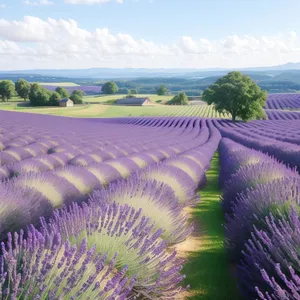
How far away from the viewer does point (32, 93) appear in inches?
2781

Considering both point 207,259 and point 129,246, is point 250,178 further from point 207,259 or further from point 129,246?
point 129,246

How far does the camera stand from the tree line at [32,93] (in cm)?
7062

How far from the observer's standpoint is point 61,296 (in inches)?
67.0

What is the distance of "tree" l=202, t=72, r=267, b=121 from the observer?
3625 centimetres

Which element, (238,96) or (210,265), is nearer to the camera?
(210,265)

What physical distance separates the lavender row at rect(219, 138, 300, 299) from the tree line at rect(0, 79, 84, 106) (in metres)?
70.8

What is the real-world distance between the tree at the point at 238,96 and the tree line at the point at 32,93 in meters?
43.6

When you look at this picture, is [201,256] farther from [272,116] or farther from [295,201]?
[272,116]

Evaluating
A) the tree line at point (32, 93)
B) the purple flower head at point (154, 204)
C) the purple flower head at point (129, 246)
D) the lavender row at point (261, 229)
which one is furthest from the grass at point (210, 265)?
the tree line at point (32, 93)

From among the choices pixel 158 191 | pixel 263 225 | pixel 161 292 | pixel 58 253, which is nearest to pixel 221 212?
pixel 158 191

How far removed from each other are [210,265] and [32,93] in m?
73.1

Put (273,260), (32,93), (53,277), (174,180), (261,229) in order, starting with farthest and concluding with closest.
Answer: (32,93), (174,180), (261,229), (273,260), (53,277)

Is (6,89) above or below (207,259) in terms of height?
Answer: above

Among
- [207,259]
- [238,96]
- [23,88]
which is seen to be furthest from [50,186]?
[23,88]
